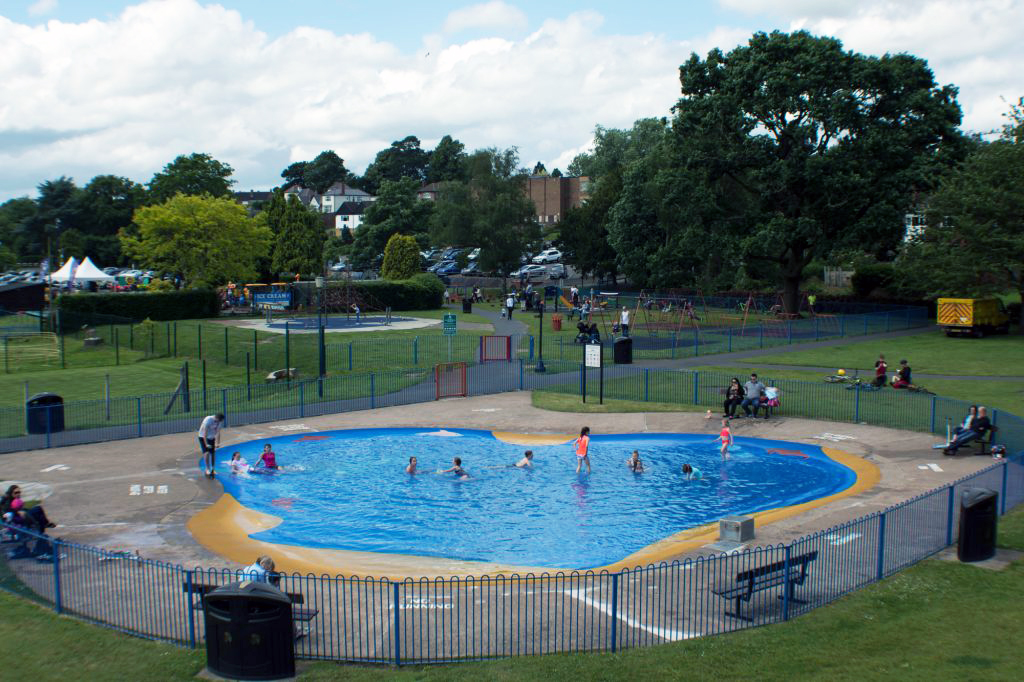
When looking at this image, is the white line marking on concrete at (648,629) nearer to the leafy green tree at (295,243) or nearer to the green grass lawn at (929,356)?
the green grass lawn at (929,356)

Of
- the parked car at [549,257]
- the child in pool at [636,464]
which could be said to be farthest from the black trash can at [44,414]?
the parked car at [549,257]

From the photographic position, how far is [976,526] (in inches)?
588

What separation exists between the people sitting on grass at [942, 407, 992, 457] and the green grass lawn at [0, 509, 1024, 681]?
1142 centimetres

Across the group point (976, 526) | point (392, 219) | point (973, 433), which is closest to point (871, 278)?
point (973, 433)

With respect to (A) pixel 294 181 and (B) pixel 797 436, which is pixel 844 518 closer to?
(B) pixel 797 436

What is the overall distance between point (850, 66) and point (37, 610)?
56.9 m

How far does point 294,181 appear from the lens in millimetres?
190625

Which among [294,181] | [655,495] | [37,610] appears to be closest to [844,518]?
[655,495]

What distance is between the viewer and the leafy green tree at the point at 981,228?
159ft

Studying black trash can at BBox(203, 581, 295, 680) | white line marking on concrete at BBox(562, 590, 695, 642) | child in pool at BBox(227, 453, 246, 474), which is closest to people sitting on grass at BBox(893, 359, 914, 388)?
child in pool at BBox(227, 453, 246, 474)

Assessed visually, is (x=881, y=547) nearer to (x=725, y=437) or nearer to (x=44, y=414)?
(x=725, y=437)

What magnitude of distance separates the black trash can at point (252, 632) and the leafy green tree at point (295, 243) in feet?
249

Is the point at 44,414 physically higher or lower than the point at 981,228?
lower

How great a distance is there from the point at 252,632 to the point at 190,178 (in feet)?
325
